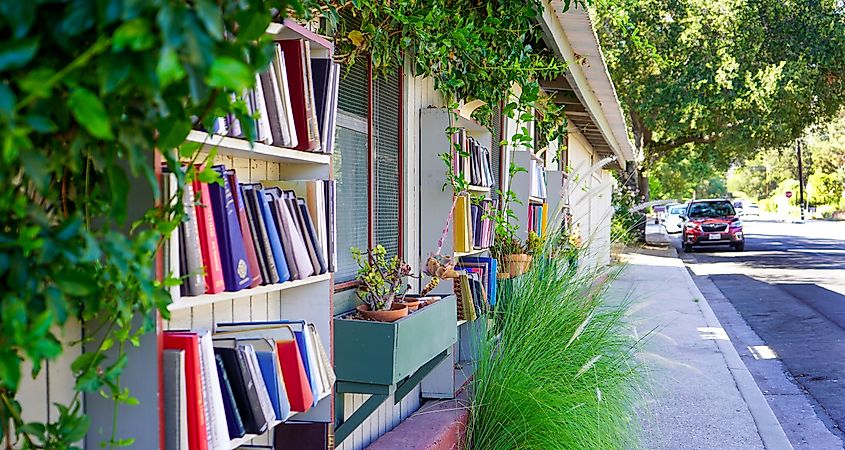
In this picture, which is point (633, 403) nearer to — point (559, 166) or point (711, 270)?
point (559, 166)

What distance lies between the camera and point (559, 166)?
9.61 metres

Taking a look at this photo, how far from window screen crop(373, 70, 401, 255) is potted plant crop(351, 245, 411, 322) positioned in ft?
1.08

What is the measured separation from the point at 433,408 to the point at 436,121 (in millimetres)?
1359

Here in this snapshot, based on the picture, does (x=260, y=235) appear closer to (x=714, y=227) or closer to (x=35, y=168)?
(x=35, y=168)

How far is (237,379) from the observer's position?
188 cm

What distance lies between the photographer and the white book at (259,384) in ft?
6.26

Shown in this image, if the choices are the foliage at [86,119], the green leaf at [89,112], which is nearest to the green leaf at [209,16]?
the foliage at [86,119]

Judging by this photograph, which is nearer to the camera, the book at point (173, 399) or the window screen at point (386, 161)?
the book at point (173, 399)

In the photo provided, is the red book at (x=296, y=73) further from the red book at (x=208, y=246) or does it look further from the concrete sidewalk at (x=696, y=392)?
the concrete sidewalk at (x=696, y=392)

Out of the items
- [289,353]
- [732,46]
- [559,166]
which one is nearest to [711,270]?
[732,46]

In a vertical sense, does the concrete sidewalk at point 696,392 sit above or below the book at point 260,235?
below

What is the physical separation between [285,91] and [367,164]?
135cm

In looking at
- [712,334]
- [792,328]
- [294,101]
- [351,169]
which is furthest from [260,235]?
[792,328]

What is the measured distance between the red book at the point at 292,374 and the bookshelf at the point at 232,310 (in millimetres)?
43
